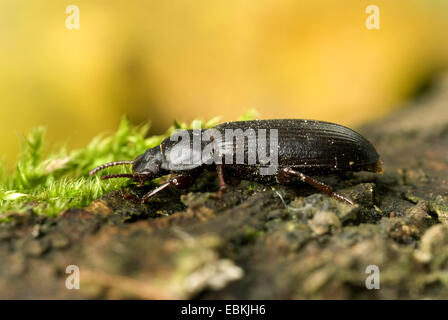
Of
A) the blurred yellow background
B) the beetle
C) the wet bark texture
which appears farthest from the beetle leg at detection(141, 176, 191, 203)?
the blurred yellow background

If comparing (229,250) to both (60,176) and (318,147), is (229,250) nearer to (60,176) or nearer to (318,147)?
(318,147)

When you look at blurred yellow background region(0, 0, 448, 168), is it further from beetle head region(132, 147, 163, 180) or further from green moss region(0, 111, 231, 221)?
beetle head region(132, 147, 163, 180)

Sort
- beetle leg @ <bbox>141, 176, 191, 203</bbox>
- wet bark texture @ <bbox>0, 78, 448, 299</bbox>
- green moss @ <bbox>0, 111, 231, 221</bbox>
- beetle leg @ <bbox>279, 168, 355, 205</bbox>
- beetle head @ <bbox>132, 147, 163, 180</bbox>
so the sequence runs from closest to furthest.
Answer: wet bark texture @ <bbox>0, 78, 448, 299</bbox>
green moss @ <bbox>0, 111, 231, 221</bbox>
beetle leg @ <bbox>141, 176, 191, 203</bbox>
beetle leg @ <bbox>279, 168, 355, 205</bbox>
beetle head @ <bbox>132, 147, 163, 180</bbox>

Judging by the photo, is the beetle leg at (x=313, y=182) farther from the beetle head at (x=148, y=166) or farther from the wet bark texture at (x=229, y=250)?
the beetle head at (x=148, y=166)

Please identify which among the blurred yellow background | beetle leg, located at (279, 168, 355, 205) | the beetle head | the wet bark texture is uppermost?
the blurred yellow background

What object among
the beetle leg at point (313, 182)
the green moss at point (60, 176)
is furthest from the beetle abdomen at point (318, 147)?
the green moss at point (60, 176)

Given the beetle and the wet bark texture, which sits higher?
the beetle

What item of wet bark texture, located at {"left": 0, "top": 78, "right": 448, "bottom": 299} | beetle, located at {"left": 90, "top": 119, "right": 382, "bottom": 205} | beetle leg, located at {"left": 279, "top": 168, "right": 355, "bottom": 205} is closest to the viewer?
wet bark texture, located at {"left": 0, "top": 78, "right": 448, "bottom": 299}
